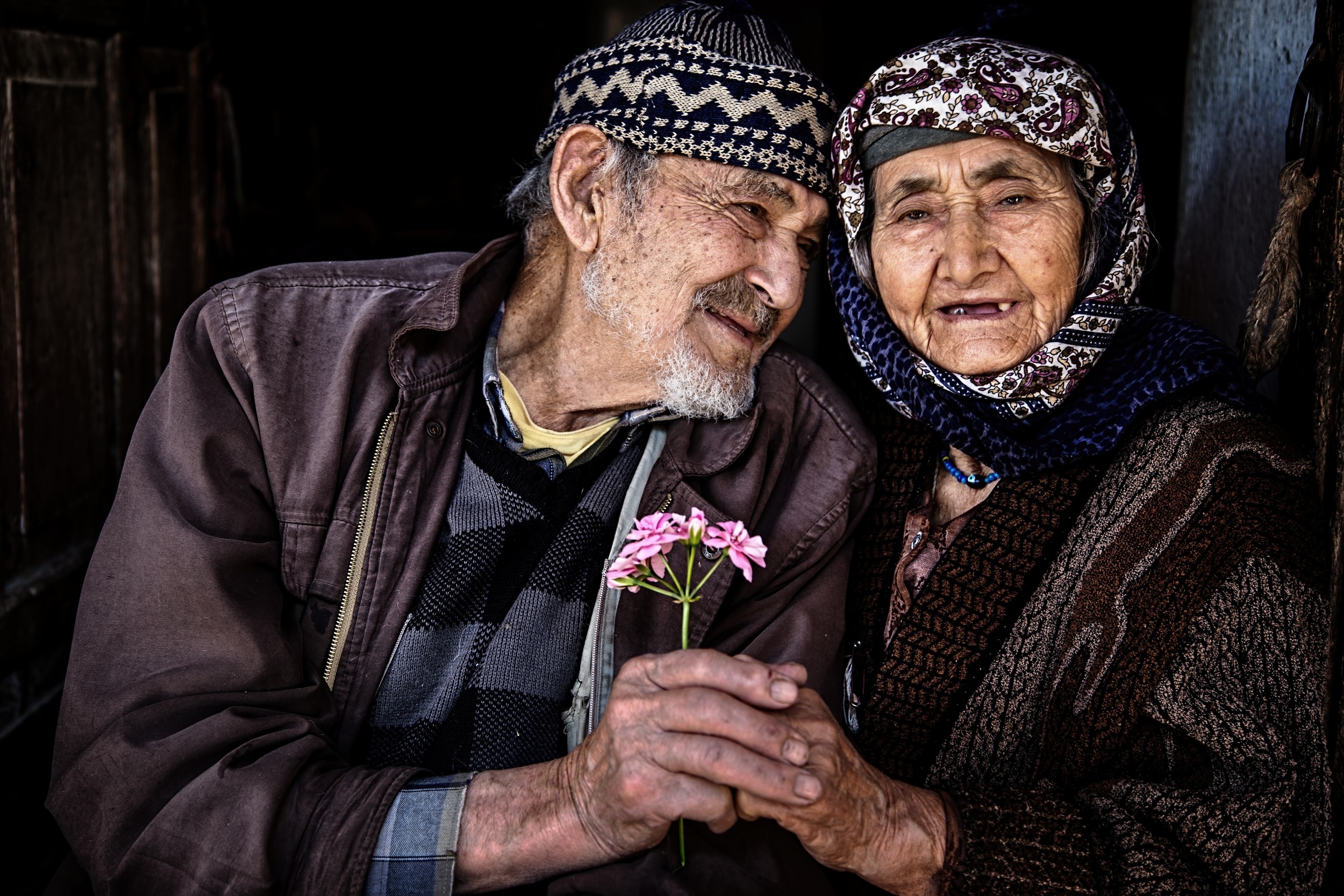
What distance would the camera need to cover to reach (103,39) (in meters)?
2.87

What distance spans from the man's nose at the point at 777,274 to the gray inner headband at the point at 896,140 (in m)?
0.26

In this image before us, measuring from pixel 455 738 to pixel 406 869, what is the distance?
1.21 ft

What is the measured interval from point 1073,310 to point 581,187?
1.14 meters

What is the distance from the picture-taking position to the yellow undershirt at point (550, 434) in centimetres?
241

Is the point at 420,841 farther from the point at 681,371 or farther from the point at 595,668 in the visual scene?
the point at 681,371

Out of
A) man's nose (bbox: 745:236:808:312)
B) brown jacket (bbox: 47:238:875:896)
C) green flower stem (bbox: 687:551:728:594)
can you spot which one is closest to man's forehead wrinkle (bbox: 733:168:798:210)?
man's nose (bbox: 745:236:808:312)

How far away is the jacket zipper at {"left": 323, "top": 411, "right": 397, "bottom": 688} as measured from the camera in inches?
82.9

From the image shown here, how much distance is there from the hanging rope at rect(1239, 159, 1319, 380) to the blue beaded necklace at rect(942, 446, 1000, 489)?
58 cm

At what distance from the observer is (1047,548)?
2.09 m

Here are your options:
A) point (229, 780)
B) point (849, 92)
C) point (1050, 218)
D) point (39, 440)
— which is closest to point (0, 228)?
point (39, 440)

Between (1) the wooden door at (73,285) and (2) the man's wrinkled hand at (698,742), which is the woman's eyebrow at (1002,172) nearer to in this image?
(2) the man's wrinkled hand at (698,742)

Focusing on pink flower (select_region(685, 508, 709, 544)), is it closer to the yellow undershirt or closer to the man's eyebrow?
the yellow undershirt

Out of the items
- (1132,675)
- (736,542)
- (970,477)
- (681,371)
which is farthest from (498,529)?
(1132,675)

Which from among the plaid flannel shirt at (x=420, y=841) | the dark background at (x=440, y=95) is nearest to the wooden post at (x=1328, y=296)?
the plaid flannel shirt at (x=420, y=841)
